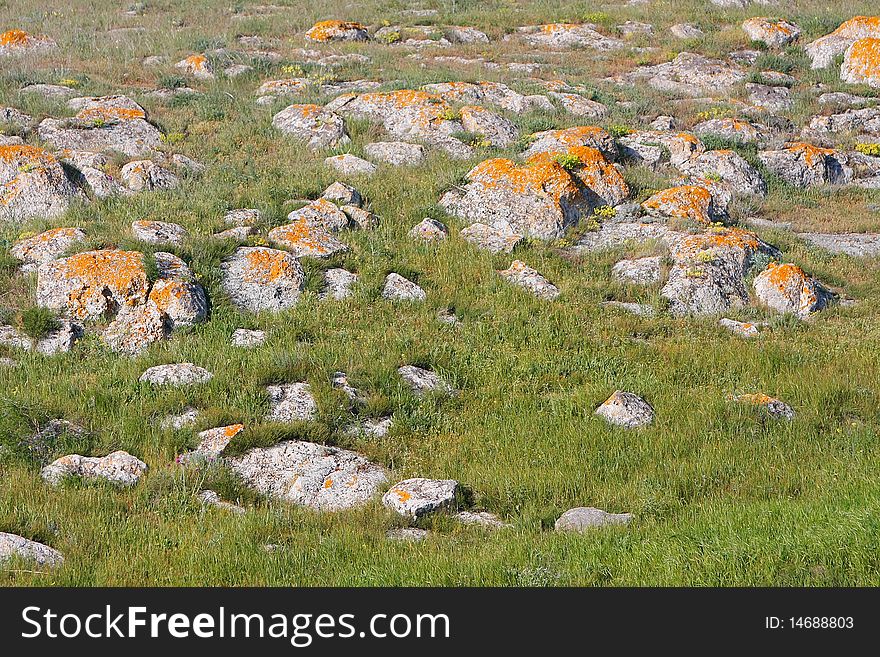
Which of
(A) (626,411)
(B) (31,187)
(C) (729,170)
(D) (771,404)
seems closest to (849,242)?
(C) (729,170)

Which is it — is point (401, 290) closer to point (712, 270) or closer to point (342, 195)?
point (342, 195)

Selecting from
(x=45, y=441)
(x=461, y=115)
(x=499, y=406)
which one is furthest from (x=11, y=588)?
(x=461, y=115)

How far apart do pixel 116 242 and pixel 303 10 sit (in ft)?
80.0

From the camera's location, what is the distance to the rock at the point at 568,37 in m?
29.9

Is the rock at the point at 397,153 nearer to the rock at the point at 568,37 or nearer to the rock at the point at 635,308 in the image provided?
the rock at the point at 635,308

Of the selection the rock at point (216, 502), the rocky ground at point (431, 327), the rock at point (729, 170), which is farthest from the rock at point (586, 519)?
the rock at point (729, 170)

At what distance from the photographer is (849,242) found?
16219mm

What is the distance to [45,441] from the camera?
870cm

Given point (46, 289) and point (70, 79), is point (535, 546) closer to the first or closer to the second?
point (46, 289)

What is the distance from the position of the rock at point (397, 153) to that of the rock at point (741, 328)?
8.46 m

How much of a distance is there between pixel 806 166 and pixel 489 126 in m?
7.97

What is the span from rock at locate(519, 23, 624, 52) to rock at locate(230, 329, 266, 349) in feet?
72.8

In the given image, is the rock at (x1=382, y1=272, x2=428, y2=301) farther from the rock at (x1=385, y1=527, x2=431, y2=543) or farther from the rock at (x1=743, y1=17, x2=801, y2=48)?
the rock at (x1=743, y1=17, x2=801, y2=48)

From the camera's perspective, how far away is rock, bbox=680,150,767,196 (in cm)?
1853
